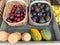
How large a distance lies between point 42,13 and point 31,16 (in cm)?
11

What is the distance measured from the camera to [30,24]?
1.62 meters

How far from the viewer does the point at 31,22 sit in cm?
158

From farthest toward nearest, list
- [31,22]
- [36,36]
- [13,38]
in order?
[31,22]
[36,36]
[13,38]

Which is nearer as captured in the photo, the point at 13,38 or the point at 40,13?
the point at 13,38

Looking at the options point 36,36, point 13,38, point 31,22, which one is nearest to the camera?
point 13,38

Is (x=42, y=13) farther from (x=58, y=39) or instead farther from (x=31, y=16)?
(x=58, y=39)

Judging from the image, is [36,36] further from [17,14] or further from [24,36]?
[17,14]

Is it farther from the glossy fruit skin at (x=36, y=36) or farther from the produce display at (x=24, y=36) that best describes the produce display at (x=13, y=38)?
the glossy fruit skin at (x=36, y=36)

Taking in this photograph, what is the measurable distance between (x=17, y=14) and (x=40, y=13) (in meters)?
0.23

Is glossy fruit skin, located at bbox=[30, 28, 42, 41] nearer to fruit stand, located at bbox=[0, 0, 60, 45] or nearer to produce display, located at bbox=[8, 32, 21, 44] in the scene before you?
fruit stand, located at bbox=[0, 0, 60, 45]

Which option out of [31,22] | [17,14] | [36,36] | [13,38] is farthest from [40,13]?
[13,38]

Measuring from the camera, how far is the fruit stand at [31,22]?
4.35ft

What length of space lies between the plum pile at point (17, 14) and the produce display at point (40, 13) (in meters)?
0.09

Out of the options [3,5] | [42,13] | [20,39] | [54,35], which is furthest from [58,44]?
[3,5]
